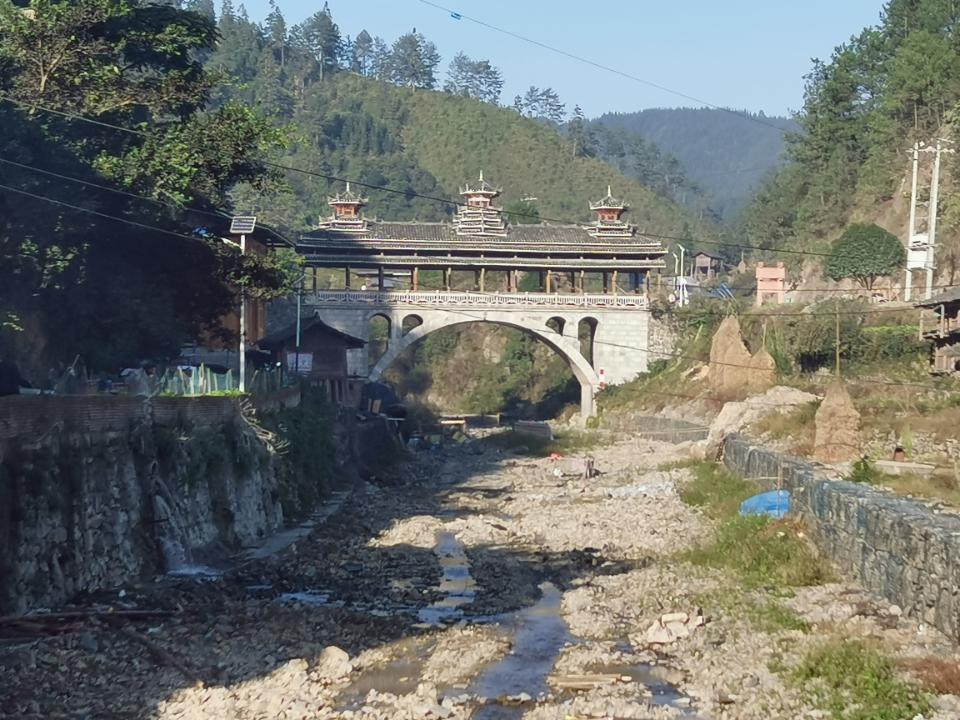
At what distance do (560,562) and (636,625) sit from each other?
6693 millimetres

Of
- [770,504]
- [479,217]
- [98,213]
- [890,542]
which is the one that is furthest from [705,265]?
[890,542]

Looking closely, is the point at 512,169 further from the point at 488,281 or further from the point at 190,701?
the point at 190,701

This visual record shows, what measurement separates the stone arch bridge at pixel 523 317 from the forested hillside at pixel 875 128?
14311 mm

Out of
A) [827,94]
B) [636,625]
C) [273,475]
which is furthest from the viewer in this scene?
[827,94]

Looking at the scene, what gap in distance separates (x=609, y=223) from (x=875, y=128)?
15026 millimetres

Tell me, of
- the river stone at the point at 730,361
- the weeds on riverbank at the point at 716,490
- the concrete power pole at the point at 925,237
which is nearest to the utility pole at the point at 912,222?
the concrete power pole at the point at 925,237

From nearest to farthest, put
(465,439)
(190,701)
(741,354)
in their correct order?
1. (190,701)
2. (741,354)
3. (465,439)

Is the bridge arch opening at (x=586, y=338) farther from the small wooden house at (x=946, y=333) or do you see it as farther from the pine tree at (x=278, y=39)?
the pine tree at (x=278, y=39)

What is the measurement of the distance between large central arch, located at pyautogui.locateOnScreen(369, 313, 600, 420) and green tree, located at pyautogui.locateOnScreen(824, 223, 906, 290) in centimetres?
1248

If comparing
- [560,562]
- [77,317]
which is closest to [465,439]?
[77,317]

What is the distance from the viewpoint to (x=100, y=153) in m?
32.1

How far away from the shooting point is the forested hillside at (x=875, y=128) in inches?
2516

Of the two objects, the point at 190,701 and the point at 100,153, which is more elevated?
the point at 100,153

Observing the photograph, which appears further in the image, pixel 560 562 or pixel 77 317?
pixel 77 317
